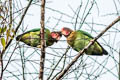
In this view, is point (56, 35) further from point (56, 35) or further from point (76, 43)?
point (76, 43)

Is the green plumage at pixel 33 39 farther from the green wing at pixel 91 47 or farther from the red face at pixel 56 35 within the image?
the green wing at pixel 91 47

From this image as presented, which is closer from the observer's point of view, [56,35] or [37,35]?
[56,35]

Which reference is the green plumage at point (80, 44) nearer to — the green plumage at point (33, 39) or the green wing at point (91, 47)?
the green wing at point (91, 47)

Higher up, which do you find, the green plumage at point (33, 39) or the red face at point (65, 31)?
the red face at point (65, 31)

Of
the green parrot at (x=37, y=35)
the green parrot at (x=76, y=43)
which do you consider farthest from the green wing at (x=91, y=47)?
the green parrot at (x=37, y=35)

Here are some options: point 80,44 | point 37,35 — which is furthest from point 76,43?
point 37,35

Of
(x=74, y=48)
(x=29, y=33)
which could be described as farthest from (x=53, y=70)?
(x=29, y=33)

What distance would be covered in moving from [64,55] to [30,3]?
32 cm

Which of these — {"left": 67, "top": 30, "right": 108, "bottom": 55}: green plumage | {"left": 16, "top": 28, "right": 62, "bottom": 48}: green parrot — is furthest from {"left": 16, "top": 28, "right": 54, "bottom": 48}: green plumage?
{"left": 67, "top": 30, "right": 108, "bottom": 55}: green plumage

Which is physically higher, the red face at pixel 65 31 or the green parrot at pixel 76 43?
the red face at pixel 65 31

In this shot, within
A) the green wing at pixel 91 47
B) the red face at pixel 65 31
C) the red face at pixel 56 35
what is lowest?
the green wing at pixel 91 47

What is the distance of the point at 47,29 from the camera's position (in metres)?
1.94

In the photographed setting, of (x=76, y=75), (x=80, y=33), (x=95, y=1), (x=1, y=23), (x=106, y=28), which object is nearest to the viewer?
(x=106, y=28)

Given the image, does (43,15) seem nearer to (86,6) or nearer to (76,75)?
(86,6)
